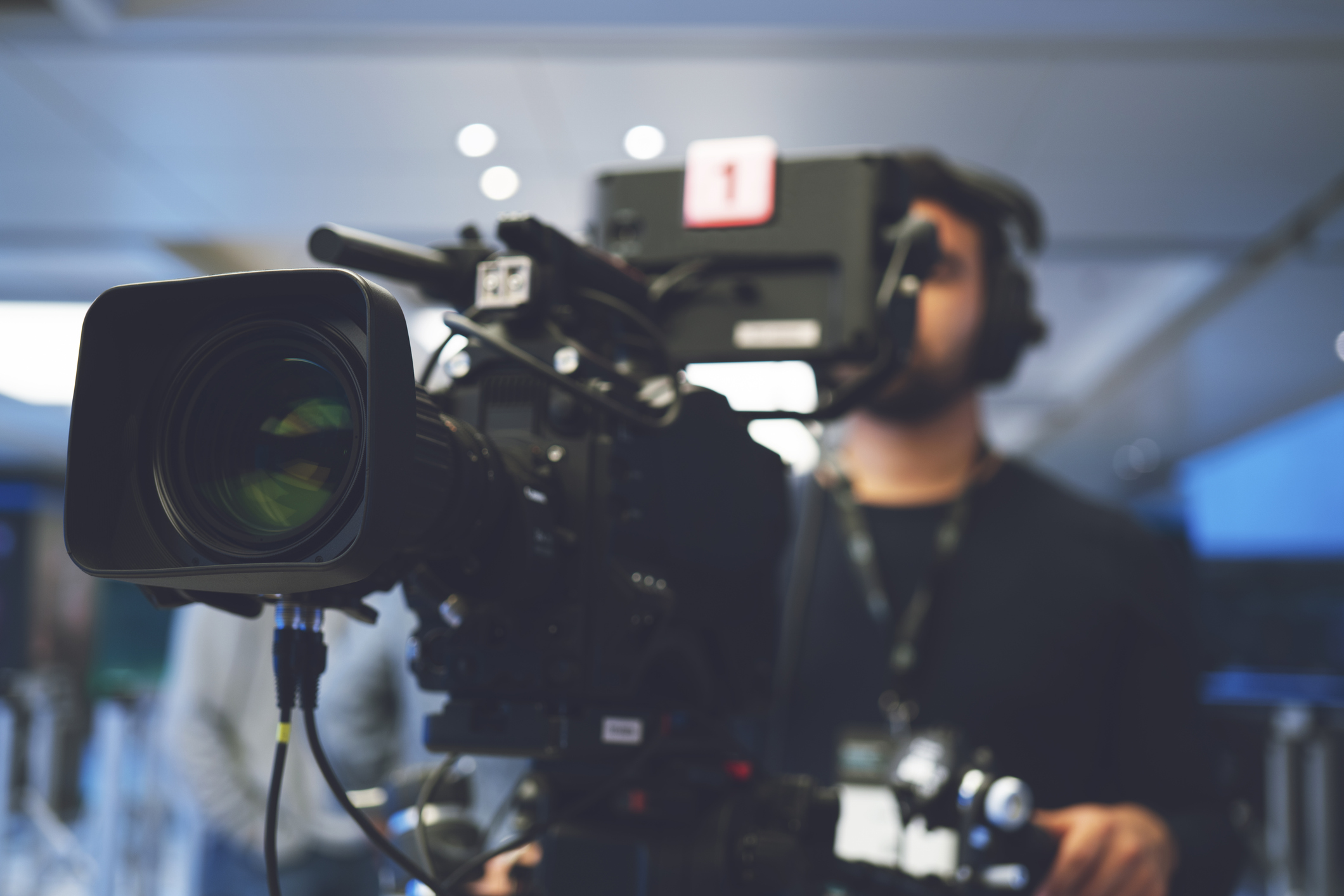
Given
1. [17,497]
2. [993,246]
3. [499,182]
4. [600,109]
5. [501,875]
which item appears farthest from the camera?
[17,497]

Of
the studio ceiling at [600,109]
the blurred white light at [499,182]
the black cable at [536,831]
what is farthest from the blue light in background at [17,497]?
the black cable at [536,831]

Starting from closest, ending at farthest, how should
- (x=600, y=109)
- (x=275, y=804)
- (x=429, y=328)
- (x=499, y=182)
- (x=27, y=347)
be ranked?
1. (x=275, y=804)
2. (x=429, y=328)
3. (x=27, y=347)
4. (x=600, y=109)
5. (x=499, y=182)

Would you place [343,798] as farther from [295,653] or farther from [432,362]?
[432,362]

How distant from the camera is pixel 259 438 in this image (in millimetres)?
488

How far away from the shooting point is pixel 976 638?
43.5 inches

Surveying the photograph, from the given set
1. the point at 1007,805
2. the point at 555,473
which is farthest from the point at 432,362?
the point at 1007,805

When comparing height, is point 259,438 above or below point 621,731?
above

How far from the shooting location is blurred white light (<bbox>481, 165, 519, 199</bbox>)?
308 centimetres

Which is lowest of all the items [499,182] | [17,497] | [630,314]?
[630,314]

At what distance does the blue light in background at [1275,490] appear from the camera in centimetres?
479

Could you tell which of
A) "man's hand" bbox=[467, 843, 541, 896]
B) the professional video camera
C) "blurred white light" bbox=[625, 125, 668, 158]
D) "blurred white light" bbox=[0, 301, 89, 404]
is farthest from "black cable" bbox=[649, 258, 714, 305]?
"blurred white light" bbox=[625, 125, 668, 158]

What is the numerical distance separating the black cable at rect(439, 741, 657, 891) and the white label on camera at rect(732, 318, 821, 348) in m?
0.33

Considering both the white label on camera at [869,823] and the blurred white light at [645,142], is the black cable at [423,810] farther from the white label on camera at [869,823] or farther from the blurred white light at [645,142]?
the blurred white light at [645,142]

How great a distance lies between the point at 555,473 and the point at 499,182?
274 cm
